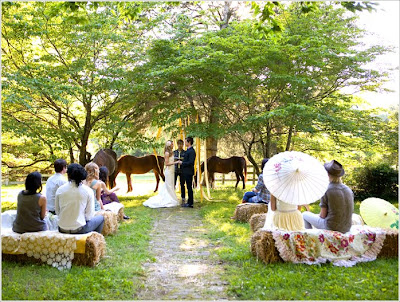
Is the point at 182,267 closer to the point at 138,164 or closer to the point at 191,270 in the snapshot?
the point at 191,270

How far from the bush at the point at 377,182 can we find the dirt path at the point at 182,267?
268 inches

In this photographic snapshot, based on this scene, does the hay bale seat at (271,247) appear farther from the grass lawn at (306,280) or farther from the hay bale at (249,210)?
the hay bale at (249,210)

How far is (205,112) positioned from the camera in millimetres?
14383

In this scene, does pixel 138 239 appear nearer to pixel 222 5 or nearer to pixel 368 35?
pixel 368 35

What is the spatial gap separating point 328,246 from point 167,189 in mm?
7156

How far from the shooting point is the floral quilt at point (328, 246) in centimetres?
539

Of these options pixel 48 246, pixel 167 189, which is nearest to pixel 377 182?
pixel 167 189

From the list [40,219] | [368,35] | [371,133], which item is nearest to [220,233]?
[40,219]

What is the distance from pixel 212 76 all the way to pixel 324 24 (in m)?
3.67

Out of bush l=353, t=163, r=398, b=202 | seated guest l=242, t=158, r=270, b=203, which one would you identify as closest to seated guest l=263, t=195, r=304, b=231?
seated guest l=242, t=158, r=270, b=203

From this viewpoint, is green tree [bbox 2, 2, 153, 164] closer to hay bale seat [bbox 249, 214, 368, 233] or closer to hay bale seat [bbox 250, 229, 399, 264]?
hay bale seat [bbox 249, 214, 368, 233]

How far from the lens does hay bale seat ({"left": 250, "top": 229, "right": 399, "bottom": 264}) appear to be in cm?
542

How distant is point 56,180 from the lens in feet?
22.7

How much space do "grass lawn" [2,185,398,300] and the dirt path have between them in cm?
15
